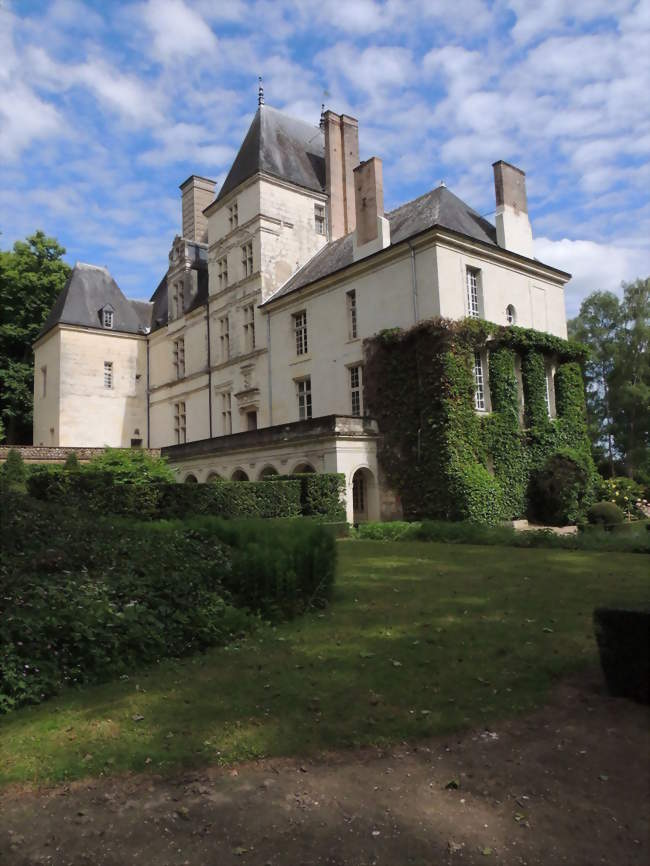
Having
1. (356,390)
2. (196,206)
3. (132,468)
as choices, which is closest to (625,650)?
(356,390)

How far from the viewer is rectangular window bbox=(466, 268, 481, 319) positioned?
2342 cm

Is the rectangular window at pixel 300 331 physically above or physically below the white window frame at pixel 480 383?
above

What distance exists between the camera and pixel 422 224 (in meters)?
23.9

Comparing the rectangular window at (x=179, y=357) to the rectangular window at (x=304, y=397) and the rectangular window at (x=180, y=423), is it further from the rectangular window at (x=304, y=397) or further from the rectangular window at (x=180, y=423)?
the rectangular window at (x=304, y=397)

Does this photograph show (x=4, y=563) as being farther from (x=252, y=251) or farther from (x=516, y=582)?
(x=252, y=251)

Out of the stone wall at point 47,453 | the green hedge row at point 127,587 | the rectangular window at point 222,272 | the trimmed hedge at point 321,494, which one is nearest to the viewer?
the green hedge row at point 127,587

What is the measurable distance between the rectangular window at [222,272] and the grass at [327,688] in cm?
2713

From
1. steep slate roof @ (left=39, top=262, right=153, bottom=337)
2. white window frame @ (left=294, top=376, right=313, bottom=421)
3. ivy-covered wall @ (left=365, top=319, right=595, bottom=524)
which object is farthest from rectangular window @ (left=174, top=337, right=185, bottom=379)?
ivy-covered wall @ (left=365, top=319, right=595, bottom=524)

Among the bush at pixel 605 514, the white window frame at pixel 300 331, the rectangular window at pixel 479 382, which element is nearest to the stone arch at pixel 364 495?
the rectangular window at pixel 479 382

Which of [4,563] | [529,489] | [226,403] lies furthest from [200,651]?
[226,403]

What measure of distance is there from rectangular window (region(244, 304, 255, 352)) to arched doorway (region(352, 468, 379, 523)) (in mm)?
10230

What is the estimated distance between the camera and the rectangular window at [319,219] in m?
32.3

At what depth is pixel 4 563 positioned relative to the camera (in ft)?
18.5

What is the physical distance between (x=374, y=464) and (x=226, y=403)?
11.6 metres
